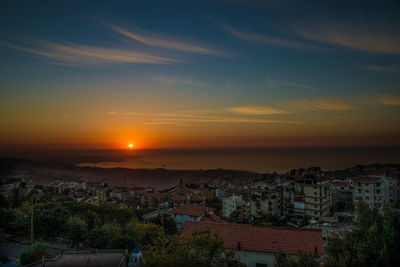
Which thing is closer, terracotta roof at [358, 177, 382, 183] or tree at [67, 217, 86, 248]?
tree at [67, 217, 86, 248]

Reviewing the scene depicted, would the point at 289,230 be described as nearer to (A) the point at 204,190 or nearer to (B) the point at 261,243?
(B) the point at 261,243

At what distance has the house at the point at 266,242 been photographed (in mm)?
4891

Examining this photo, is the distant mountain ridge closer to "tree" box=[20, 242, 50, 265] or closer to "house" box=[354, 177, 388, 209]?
"house" box=[354, 177, 388, 209]

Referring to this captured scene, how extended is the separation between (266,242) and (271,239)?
0.38ft

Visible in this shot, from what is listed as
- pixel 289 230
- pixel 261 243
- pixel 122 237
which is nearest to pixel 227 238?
pixel 261 243

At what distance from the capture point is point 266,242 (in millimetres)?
5059

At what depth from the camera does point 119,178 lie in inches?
1102

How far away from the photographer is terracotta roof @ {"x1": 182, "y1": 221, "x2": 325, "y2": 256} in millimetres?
4922

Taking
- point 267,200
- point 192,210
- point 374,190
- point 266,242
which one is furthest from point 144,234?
point 374,190

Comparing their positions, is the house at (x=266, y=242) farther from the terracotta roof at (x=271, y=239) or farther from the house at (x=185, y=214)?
the house at (x=185, y=214)

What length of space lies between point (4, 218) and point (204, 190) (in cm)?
1541

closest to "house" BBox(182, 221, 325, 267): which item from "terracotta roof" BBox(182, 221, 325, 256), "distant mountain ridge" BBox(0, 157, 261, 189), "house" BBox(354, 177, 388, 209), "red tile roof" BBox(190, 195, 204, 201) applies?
"terracotta roof" BBox(182, 221, 325, 256)

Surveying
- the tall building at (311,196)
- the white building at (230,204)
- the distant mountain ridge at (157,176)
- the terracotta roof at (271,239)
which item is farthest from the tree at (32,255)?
the distant mountain ridge at (157,176)

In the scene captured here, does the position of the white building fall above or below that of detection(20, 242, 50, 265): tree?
below
